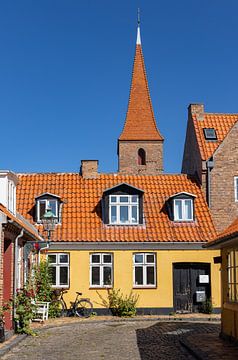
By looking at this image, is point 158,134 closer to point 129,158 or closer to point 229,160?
point 129,158

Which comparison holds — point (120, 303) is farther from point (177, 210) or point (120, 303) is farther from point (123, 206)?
point (177, 210)

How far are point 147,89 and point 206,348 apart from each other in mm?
39551

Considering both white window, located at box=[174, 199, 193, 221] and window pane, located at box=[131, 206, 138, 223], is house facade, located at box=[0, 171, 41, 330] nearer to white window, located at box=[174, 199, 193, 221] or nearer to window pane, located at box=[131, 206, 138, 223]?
window pane, located at box=[131, 206, 138, 223]

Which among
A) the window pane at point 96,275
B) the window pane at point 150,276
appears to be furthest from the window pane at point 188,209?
the window pane at point 96,275

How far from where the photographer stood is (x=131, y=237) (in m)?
26.8

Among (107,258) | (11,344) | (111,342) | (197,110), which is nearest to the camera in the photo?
(11,344)

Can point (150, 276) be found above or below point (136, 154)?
below

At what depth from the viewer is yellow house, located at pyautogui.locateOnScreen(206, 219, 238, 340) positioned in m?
15.2

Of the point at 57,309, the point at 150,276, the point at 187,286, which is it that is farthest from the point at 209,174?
the point at 57,309

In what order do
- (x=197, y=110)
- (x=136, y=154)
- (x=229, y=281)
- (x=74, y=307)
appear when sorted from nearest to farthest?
(x=229, y=281) → (x=74, y=307) → (x=197, y=110) → (x=136, y=154)

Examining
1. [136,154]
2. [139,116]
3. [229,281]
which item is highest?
[139,116]

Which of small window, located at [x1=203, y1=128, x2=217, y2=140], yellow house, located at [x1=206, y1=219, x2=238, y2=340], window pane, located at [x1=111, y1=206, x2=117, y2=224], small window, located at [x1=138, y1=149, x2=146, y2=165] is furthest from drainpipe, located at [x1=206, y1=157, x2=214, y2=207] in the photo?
small window, located at [x1=138, y1=149, x2=146, y2=165]

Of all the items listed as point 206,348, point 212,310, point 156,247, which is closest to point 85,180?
point 156,247

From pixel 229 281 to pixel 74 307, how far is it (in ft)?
35.5
